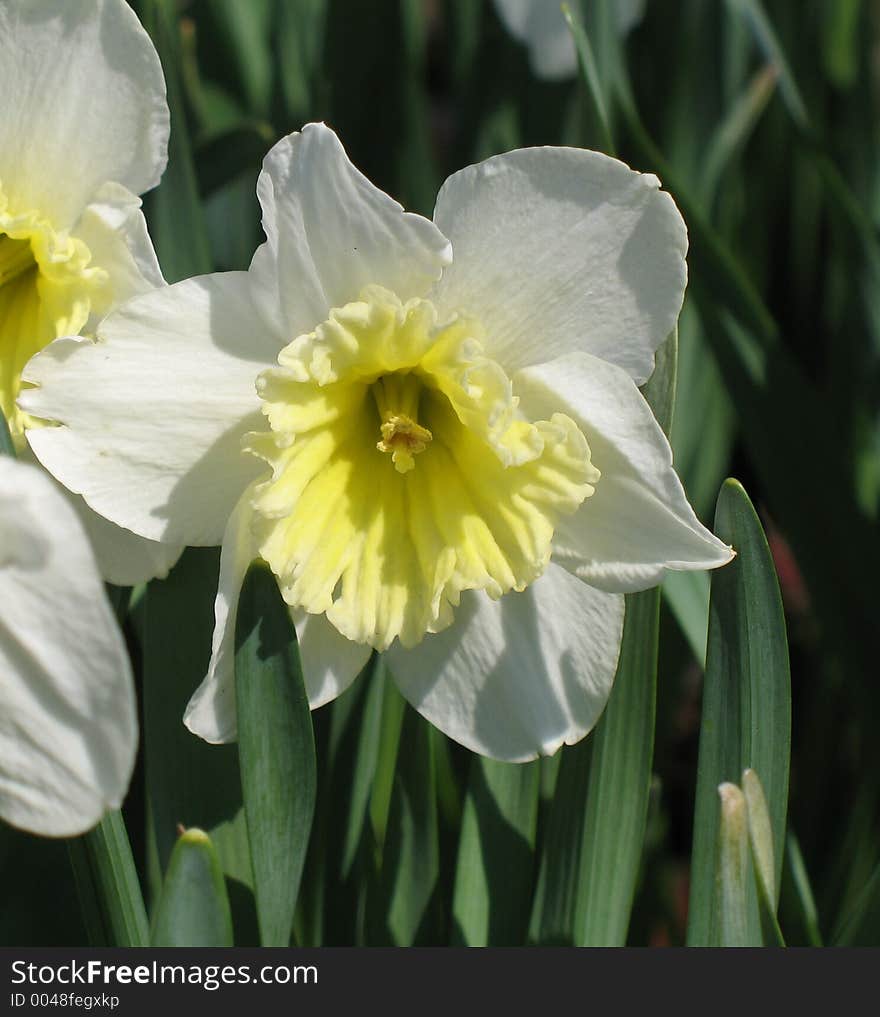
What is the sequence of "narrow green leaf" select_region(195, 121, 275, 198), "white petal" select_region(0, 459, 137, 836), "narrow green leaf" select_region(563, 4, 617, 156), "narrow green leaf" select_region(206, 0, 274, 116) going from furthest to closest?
1. "narrow green leaf" select_region(206, 0, 274, 116)
2. "narrow green leaf" select_region(195, 121, 275, 198)
3. "narrow green leaf" select_region(563, 4, 617, 156)
4. "white petal" select_region(0, 459, 137, 836)

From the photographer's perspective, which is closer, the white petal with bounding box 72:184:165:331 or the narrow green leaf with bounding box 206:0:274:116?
the white petal with bounding box 72:184:165:331

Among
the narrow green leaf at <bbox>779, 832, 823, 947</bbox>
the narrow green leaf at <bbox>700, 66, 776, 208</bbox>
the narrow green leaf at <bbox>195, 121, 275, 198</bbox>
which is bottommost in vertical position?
the narrow green leaf at <bbox>779, 832, 823, 947</bbox>

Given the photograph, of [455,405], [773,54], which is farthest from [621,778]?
[773,54]

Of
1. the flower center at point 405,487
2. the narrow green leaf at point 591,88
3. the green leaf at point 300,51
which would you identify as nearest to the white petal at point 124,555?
the flower center at point 405,487

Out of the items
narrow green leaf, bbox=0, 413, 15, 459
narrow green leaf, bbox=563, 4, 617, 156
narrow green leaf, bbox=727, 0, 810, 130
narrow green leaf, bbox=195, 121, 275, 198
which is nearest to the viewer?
narrow green leaf, bbox=0, 413, 15, 459

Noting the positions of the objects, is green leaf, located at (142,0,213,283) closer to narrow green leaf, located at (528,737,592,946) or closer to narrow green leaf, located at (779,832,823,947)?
narrow green leaf, located at (528,737,592,946)

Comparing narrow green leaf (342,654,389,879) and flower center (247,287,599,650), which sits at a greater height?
flower center (247,287,599,650)

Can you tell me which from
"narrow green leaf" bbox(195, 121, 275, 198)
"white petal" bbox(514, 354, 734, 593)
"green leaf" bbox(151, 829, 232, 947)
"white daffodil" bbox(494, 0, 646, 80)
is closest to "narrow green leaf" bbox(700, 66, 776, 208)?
"white daffodil" bbox(494, 0, 646, 80)

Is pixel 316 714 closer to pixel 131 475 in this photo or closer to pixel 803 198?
pixel 131 475
